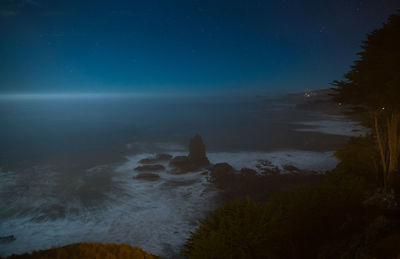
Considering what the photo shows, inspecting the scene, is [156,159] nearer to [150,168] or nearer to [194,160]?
[150,168]

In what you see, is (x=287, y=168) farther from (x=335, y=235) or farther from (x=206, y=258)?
(x=206, y=258)

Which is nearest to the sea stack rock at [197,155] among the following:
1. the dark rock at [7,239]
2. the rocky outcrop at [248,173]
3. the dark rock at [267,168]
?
the rocky outcrop at [248,173]

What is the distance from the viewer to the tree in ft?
32.6

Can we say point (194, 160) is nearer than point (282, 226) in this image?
No

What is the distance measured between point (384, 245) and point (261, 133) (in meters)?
60.3

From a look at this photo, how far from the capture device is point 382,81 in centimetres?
1043

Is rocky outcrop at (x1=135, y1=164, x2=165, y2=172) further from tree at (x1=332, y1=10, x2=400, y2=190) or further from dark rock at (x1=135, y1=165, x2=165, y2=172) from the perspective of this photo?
tree at (x1=332, y1=10, x2=400, y2=190)

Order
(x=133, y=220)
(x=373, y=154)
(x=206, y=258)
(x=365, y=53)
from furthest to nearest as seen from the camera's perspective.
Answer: (x=133, y=220), (x=373, y=154), (x=365, y=53), (x=206, y=258)

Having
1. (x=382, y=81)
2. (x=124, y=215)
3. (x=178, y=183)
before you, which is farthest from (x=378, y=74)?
(x=178, y=183)

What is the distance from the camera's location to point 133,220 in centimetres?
2131

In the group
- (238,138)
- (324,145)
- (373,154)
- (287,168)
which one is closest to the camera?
(373,154)

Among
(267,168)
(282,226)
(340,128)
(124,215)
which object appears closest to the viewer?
(282,226)

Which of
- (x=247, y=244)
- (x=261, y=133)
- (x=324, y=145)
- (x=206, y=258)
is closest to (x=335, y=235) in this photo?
(x=247, y=244)

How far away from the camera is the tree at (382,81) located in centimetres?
993
